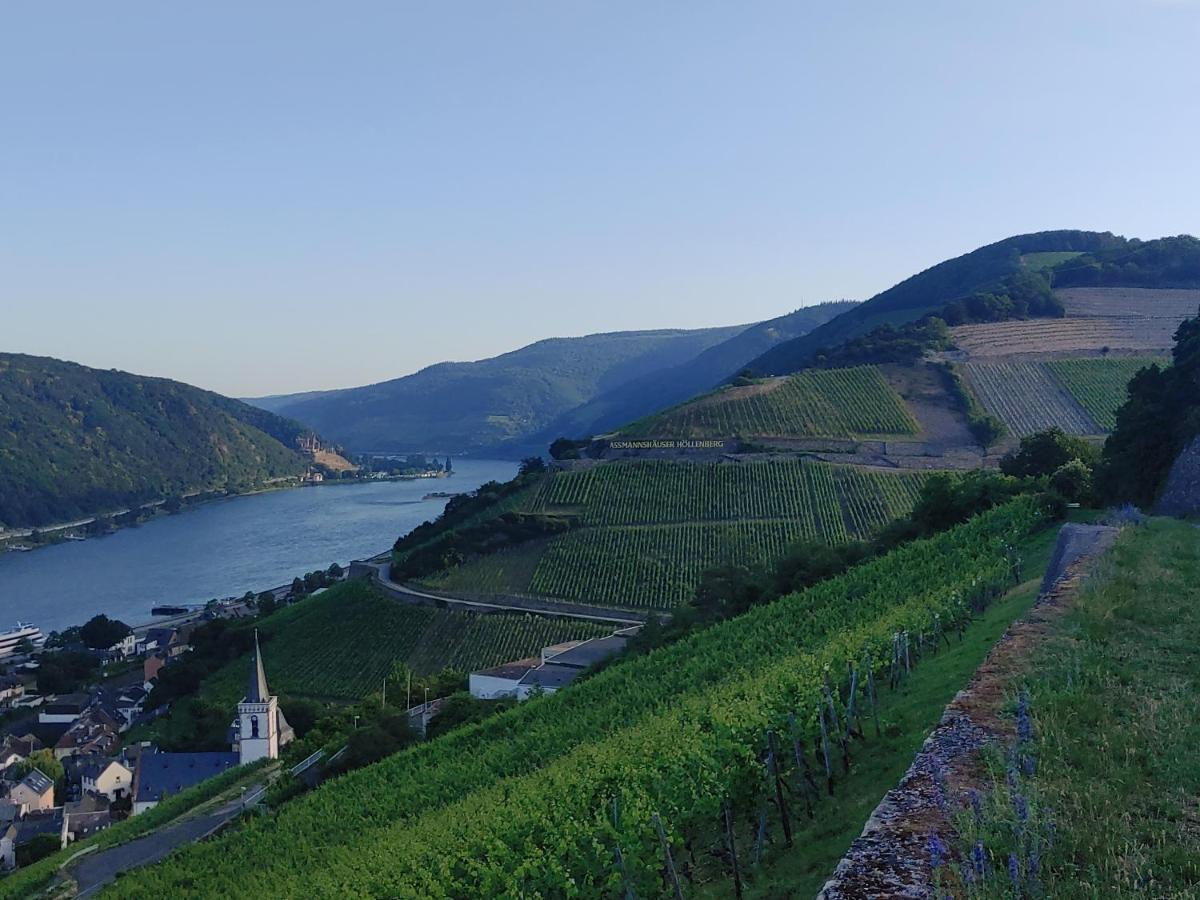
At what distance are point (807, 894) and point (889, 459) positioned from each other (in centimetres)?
5139

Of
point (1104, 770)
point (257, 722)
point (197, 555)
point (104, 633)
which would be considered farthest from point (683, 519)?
point (197, 555)

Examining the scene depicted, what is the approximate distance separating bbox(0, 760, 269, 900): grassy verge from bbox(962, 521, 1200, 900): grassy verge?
26269 mm

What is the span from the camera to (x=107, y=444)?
160250mm

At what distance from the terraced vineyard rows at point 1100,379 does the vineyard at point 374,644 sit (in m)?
39.7

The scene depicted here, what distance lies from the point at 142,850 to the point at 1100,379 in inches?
2541

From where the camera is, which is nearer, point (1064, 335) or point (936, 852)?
point (936, 852)

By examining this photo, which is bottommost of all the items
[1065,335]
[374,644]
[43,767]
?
[43,767]

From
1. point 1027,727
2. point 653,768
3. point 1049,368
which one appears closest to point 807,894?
point 1027,727

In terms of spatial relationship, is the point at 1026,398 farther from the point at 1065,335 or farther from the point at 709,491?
the point at 709,491

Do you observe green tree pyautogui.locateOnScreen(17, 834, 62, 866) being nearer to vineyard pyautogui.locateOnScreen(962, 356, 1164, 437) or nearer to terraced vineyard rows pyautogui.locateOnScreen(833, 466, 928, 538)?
terraced vineyard rows pyautogui.locateOnScreen(833, 466, 928, 538)

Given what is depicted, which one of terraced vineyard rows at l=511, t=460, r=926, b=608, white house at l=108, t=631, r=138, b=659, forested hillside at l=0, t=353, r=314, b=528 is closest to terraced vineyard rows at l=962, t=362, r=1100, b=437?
terraced vineyard rows at l=511, t=460, r=926, b=608

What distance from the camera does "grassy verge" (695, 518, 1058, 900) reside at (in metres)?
8.36

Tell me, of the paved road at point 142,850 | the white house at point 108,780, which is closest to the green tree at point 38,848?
the white house at point 108,780

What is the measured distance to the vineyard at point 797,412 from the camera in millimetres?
61406
